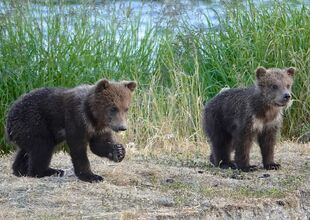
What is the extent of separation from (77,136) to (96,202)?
915 mm

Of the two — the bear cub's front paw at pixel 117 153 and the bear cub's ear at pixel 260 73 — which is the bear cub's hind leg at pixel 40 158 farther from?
the bear cub's ear at pixel 260 73

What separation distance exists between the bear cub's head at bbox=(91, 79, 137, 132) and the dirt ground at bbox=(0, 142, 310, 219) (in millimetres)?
539

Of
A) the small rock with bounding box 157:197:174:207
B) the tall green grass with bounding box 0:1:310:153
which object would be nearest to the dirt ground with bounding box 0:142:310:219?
the small rock with bounding box 157:197:174:207

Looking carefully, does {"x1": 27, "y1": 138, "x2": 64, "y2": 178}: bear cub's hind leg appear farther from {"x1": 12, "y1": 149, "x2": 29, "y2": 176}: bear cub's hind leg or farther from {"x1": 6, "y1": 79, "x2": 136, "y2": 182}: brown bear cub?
{"x1": 12, "y1": 149, "x2": 29, "y2": 176}: bear cub's hind leg

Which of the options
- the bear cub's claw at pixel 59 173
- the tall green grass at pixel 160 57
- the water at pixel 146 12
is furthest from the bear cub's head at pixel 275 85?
the water at pixel 146 12

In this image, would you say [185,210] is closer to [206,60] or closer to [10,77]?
[10,77]

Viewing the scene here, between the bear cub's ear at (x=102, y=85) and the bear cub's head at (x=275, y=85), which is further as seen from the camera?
the bear cub's head at (x=275, y=85)

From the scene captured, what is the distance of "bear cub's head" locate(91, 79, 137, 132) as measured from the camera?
817 centimetres

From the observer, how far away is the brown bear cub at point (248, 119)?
9227 millimetres

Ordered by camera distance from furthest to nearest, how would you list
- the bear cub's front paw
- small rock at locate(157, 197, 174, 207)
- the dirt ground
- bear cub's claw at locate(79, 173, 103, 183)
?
the bear cub's front paw → bear cub's claw at locate(79, 173, 103, 183) → small rock at locate(157, 197, 174, 207) → the dirt ground

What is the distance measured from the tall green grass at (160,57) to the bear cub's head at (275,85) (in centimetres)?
206

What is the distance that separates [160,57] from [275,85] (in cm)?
376

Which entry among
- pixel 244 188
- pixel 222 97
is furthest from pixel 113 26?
pixel 244 188

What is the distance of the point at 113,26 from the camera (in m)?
13.0
